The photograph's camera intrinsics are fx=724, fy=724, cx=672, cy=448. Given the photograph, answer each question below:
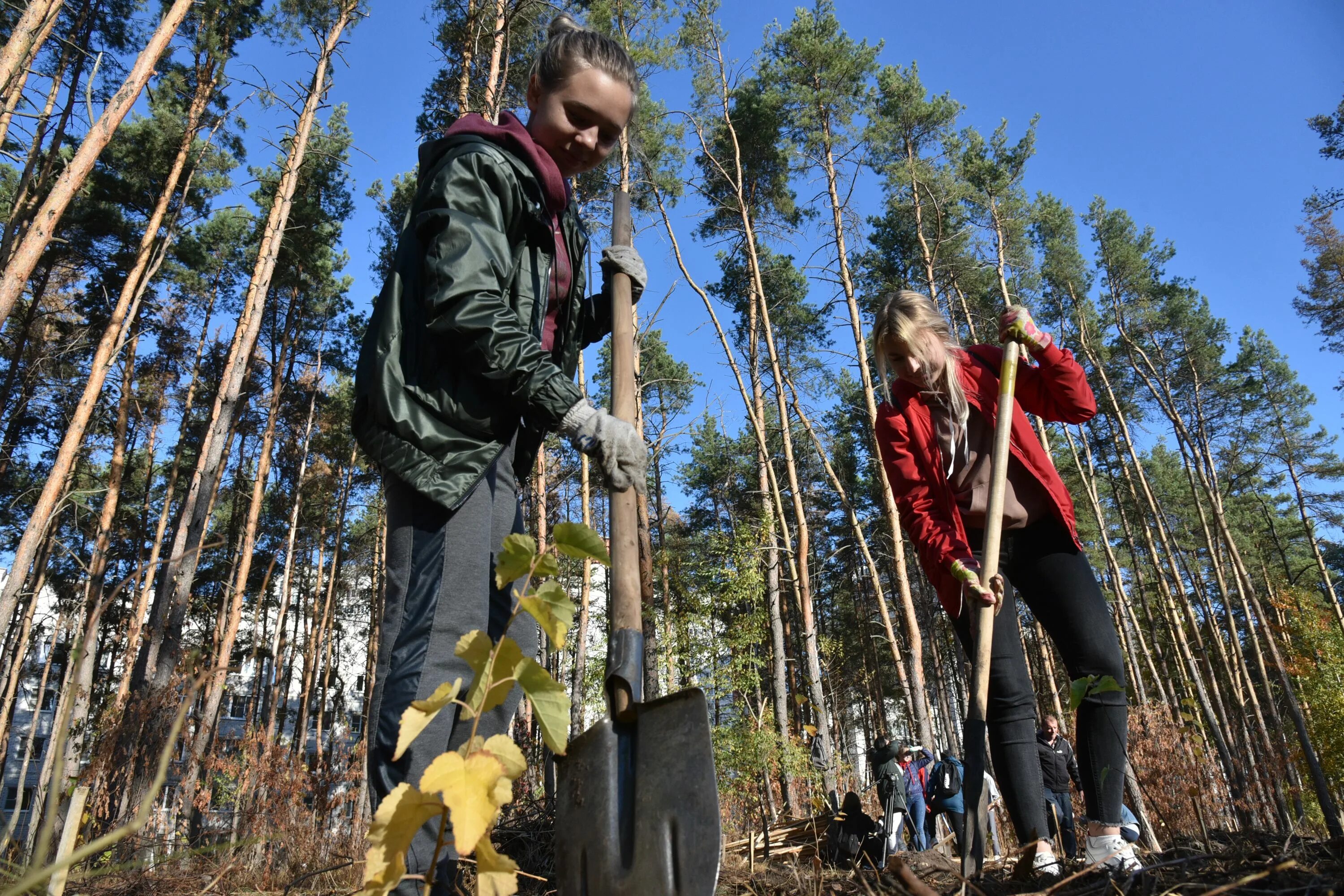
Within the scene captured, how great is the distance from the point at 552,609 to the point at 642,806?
507mm

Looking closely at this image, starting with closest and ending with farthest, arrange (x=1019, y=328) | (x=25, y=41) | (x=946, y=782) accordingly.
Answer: (x=1019, y=328), (x=25, y=41), (x=946, y=782)

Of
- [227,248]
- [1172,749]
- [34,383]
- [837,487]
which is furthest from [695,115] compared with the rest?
[1172,749]

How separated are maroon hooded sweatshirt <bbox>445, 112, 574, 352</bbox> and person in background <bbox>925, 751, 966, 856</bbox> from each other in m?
5.21

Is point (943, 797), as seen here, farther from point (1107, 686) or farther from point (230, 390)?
point (230, 390)

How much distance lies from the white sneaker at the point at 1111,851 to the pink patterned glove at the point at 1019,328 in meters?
1.30

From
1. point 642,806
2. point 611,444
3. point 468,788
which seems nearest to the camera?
point 468,788

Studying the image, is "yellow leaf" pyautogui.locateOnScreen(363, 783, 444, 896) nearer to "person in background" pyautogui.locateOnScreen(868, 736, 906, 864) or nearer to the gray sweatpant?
the gray sweatpant

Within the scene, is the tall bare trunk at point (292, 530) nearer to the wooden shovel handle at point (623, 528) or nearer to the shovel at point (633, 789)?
the wooden shovel handle at point (623, 528)

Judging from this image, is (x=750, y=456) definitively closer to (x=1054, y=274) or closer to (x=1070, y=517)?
(x=1054, y=274)

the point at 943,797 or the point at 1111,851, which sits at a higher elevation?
the point at 1111,851

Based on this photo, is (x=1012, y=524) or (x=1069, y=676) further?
(x=1012, y=524)

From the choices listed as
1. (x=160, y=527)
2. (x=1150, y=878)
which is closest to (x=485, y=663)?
(x=1150, y=878)

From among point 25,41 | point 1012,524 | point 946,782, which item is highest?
point 25,41

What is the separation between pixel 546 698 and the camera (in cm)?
96
